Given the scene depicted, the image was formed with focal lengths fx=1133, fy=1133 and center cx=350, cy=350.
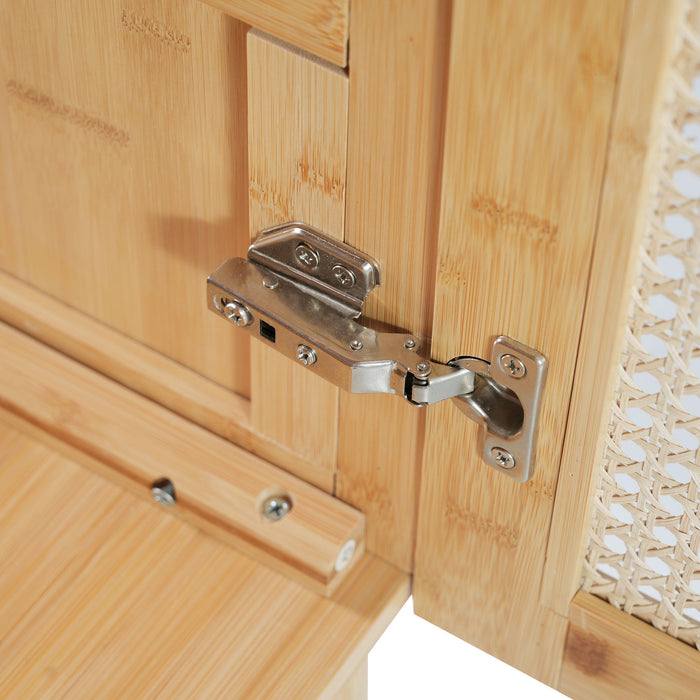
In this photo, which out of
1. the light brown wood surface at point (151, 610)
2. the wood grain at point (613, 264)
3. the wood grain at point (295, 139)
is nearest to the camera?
the wood grain at point (613, 264)

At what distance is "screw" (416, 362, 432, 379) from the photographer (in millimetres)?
542

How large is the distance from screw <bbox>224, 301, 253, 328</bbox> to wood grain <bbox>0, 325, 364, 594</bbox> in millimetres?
132

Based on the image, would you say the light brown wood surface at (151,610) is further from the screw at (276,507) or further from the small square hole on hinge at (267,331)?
the small square hole on hinge at (267,331)

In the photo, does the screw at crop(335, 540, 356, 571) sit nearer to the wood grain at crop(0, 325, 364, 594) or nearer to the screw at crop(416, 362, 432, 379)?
the wood grain at crop(0, 325, 364, 594)

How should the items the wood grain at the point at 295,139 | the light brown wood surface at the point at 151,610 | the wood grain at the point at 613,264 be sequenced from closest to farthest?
the wood grain at the point at 613,264
the wood grain at the point at 295,139
the light brown wood surface at the point at 151,610

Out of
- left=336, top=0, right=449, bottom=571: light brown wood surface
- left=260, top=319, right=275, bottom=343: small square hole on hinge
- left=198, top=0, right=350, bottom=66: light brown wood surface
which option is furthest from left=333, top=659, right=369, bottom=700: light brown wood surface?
left=198, top=0, right=350, bottom=66: light brown wood surface

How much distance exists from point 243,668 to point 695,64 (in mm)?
396

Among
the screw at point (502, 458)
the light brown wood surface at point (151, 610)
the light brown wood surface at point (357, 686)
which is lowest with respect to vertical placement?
the light brown wood surface at point (357, 686)

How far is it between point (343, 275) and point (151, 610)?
9.2 inches

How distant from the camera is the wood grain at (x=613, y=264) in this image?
0.41 metres

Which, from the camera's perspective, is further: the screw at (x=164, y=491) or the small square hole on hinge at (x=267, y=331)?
the screw at (x=164, y=491)

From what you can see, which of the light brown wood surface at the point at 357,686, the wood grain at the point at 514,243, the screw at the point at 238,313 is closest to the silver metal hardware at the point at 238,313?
the screw at the point at 238,313

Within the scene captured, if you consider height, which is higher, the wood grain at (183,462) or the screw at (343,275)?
the screw at (343,275)

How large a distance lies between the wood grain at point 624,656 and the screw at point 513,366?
0.16 metres
